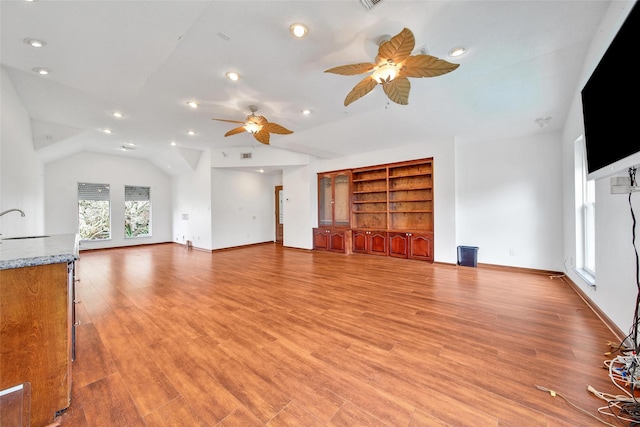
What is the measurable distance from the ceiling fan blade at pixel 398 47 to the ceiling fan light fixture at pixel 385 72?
0.06 meters

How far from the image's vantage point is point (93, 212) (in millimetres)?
8250

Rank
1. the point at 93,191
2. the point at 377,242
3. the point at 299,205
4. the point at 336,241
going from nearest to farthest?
the point at 377,242
the point at 336,241
the point at 299,205
the point at 93,191

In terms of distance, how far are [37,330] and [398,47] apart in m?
3.29

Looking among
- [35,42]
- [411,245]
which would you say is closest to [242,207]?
[411,245]

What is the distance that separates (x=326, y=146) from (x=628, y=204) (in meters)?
5.12

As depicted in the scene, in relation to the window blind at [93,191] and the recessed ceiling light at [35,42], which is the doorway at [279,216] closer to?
the window blind at [93,191]

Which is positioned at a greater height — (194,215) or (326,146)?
(326,146)

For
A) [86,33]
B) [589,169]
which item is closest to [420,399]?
[589,169]

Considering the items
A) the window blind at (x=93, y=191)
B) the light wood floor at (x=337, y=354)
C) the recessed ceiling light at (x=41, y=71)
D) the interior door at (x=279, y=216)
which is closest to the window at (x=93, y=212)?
the window blind at (x=93, y=191)

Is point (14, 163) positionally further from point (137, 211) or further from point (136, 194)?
point (137, 211)

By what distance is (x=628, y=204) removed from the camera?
7.06 feet

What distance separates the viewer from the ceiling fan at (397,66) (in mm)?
2123

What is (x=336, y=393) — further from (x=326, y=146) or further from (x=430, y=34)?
(x=326, y=146)

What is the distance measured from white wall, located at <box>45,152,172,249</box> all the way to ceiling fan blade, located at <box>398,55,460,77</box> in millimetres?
10157
